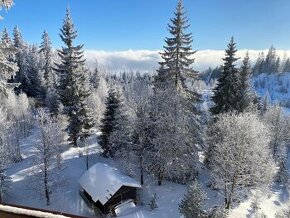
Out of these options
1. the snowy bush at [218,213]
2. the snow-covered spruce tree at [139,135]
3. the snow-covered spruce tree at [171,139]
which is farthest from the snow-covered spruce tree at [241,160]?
the snow-covered spruce tree at [139,135]

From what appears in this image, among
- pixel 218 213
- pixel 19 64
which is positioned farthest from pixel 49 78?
pixel 218 213

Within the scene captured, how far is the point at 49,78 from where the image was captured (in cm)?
7694

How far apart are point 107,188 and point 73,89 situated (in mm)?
18214

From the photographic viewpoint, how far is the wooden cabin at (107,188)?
1195 inches

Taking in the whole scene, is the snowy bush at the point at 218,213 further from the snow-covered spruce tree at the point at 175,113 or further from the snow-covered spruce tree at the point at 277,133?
the snow-covered spruce tree at the point at 277,133

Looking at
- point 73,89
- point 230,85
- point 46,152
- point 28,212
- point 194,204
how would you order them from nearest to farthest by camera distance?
1. point 28,212
2. point 194,204
3. point 46,152
4. point 230,85
5. point 73,89

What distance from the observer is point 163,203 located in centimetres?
3145

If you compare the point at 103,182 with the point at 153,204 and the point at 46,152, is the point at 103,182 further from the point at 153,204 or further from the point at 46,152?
the point at 46,152

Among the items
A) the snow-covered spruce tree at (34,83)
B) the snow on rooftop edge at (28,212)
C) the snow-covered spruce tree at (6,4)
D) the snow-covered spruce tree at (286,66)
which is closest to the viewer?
the snow on rooftop edge at (28,212)

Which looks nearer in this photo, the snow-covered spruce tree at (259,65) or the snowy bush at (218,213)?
the snowy bush at (218,213)

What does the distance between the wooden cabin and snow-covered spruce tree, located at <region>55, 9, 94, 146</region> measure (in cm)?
1174

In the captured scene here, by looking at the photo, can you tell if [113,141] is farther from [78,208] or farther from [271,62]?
[271,62]

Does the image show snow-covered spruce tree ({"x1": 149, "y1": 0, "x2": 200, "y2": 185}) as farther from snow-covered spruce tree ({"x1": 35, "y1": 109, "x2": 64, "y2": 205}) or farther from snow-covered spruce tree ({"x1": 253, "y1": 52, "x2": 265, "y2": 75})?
snow-covered spruce tree ({"x1": 253, "y1": 52, "x2": 265, "y2": 75})

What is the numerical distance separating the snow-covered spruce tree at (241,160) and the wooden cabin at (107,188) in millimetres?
8980
